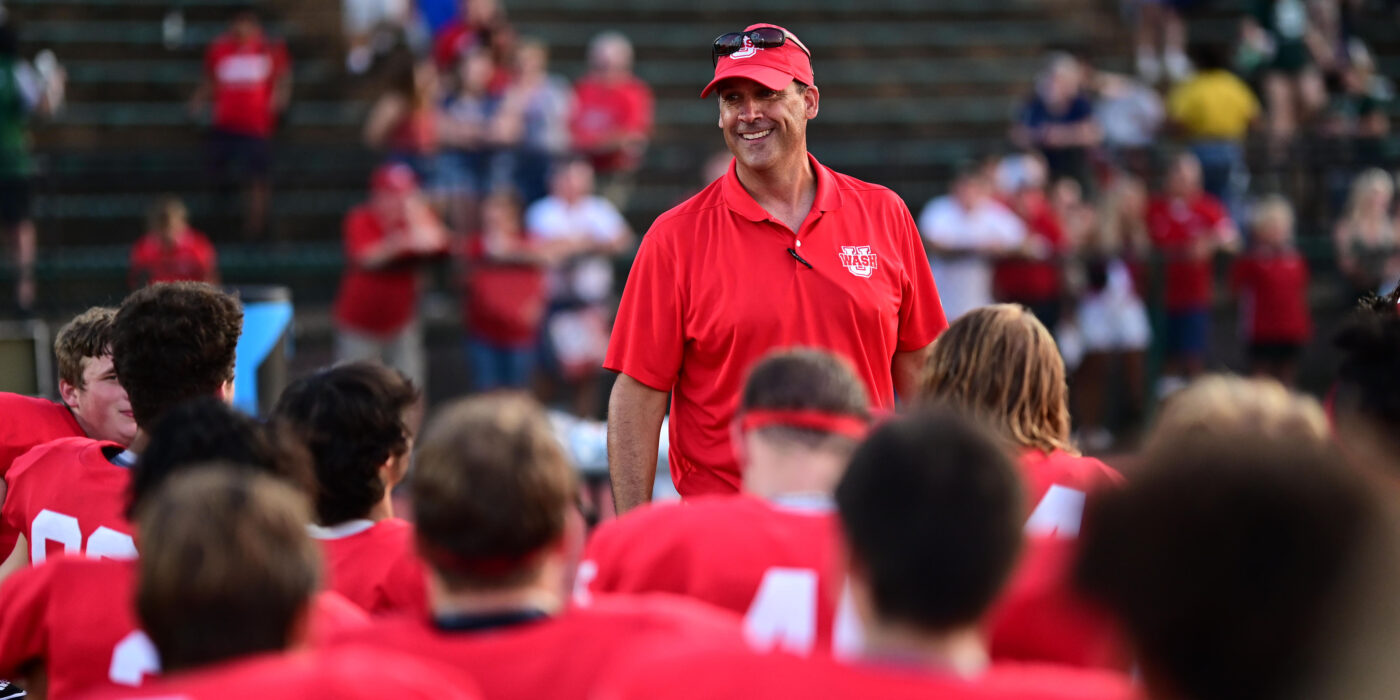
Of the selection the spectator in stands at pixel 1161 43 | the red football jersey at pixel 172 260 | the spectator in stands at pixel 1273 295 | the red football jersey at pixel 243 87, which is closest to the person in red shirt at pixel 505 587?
the red football jersey at pixel 172 260

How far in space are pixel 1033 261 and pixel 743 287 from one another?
23.8 ft

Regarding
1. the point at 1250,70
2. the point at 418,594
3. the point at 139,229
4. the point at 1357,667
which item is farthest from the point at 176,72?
the point at 1357,667

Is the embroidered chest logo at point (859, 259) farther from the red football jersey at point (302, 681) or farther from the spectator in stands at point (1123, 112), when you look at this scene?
the spectator in stands at point (1123, 112)

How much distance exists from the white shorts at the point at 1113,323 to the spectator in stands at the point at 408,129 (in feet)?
15.7

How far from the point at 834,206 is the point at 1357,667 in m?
2.52

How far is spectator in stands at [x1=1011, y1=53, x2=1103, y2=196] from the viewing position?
463 inches

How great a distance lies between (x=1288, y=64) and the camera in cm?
1378

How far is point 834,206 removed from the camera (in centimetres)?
408

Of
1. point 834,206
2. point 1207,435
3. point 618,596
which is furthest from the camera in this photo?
point 834,206

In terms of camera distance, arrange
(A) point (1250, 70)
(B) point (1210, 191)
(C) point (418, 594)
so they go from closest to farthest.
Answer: (C) point (418, 594), (B) point (1210, 191), (A) point (1250, 70)

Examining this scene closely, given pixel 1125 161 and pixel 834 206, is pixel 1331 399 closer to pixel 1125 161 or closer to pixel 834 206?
pixel 834 206

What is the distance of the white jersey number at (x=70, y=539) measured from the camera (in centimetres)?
326

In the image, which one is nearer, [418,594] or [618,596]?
[618,596]

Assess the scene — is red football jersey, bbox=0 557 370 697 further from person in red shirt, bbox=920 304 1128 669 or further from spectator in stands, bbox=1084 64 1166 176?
spectator in stands, bbox=1084 64 1166 176
